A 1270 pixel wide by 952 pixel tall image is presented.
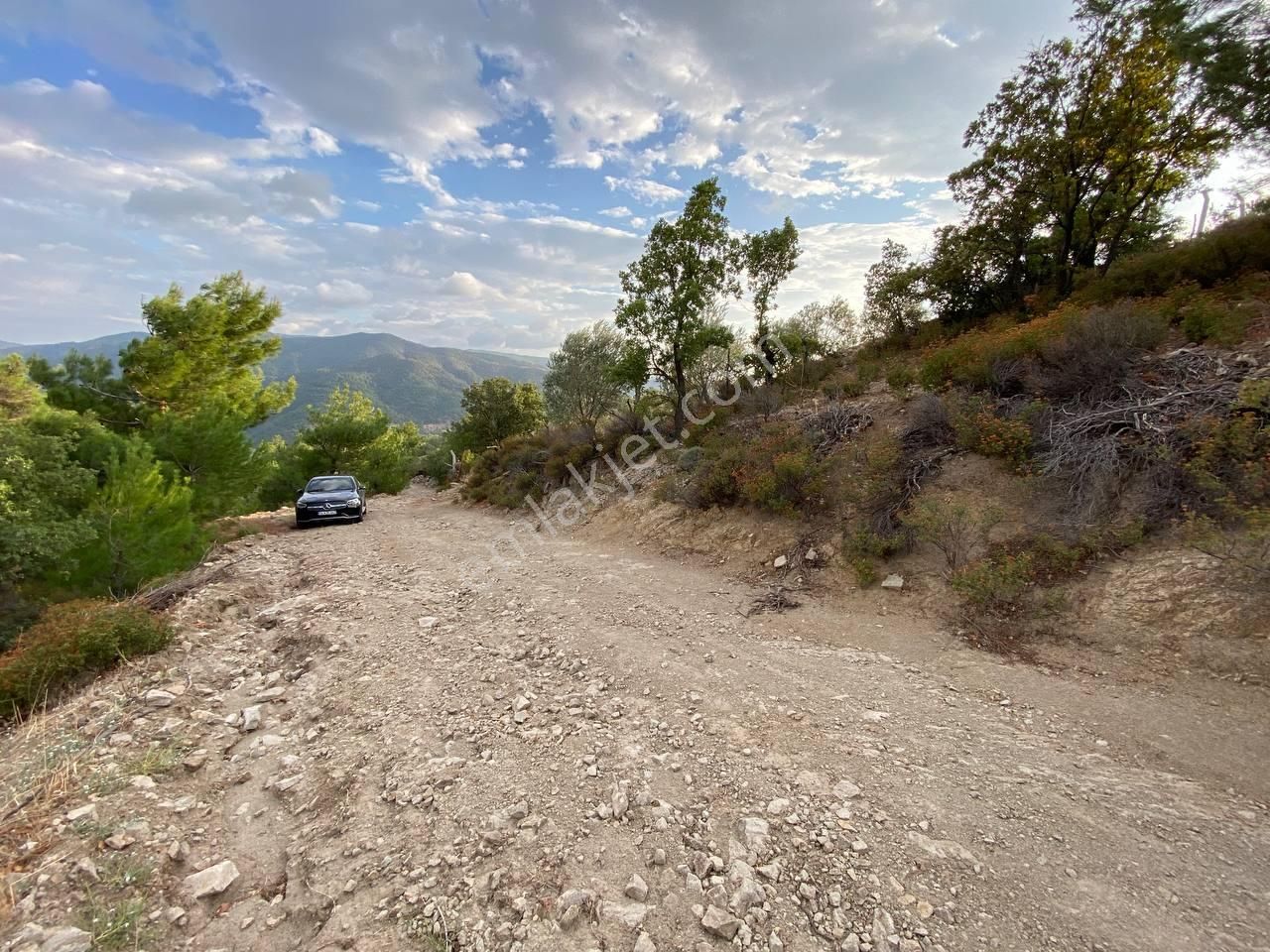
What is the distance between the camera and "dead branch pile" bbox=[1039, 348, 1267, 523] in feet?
16.8

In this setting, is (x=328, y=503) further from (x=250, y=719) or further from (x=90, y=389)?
(x=250, y=719)

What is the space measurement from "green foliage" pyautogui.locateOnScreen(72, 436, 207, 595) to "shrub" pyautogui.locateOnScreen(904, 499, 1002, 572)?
12.7m

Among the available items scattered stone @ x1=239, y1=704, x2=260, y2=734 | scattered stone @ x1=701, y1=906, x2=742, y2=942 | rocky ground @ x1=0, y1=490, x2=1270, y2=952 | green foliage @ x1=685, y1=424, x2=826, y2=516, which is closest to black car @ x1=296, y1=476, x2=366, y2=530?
rocky ground @ x1=0, y1=490, x2=1270, y2=952

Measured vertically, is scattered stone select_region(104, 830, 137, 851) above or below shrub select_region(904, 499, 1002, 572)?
below

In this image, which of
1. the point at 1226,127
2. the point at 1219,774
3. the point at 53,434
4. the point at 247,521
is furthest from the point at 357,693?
the point at 1226,127

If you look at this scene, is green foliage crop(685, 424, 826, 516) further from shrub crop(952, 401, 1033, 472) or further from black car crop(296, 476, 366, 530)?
black car crop(296, 476, 366, 530)

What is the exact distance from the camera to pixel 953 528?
18.7 feet

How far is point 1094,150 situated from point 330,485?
73.2ft

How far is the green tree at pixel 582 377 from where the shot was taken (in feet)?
79.8

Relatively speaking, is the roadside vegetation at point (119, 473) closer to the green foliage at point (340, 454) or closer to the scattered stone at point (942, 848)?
the green foliage at point (340, 454)

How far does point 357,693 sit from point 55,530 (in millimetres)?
8295

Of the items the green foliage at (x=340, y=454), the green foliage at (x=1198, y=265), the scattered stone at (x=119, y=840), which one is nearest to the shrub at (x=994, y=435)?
the green foliage at (x=1198, y=265)

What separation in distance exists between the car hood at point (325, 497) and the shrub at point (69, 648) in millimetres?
8574

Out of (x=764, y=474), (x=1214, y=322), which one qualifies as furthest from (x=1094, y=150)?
(x=764, y=474)
